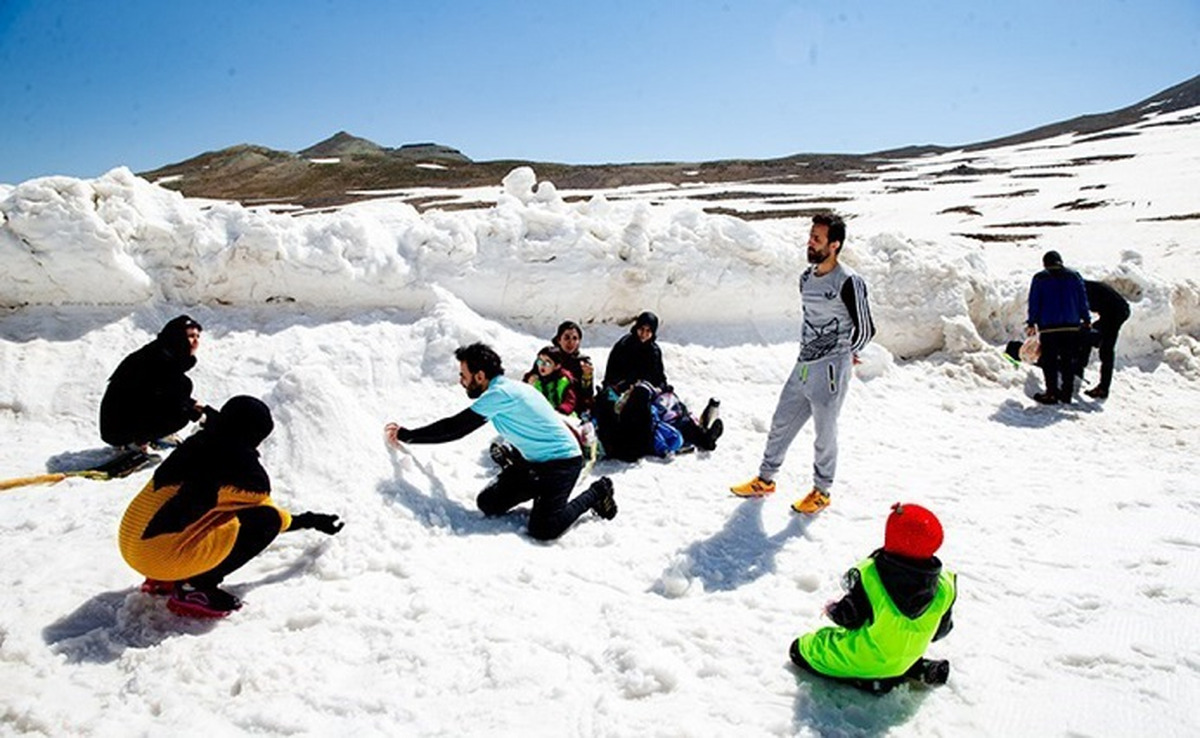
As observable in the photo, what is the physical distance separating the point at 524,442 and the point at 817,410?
1751 mm

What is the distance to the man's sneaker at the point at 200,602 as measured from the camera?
2932mm

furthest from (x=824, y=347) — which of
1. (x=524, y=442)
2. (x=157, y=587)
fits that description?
(x=157, y=587)

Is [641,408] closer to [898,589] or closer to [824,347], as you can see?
[824,347]

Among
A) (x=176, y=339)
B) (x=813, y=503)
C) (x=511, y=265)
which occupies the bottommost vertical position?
(x=813, y=503)

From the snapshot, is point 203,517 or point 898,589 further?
point 203,517

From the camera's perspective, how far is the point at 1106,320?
722 centimetres

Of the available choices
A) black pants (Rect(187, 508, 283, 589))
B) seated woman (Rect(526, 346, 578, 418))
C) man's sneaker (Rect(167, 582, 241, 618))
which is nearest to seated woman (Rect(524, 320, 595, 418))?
seated woman (Rect(526, 346, 578, 418))

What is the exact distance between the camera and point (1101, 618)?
122 inches

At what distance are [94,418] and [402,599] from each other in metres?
3.40

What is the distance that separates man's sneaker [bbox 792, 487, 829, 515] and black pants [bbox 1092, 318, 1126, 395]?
4576 millimetres

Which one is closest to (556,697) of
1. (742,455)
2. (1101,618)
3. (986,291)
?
(1101,618)

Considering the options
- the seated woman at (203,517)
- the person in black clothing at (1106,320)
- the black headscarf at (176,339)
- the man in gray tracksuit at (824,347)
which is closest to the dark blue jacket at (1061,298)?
the person in black clothing at (1106,320)

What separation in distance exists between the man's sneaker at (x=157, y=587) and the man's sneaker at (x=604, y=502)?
214 cm

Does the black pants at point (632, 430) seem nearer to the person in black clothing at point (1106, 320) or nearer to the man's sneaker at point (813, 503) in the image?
the man's sneaker at point (813, 503)
